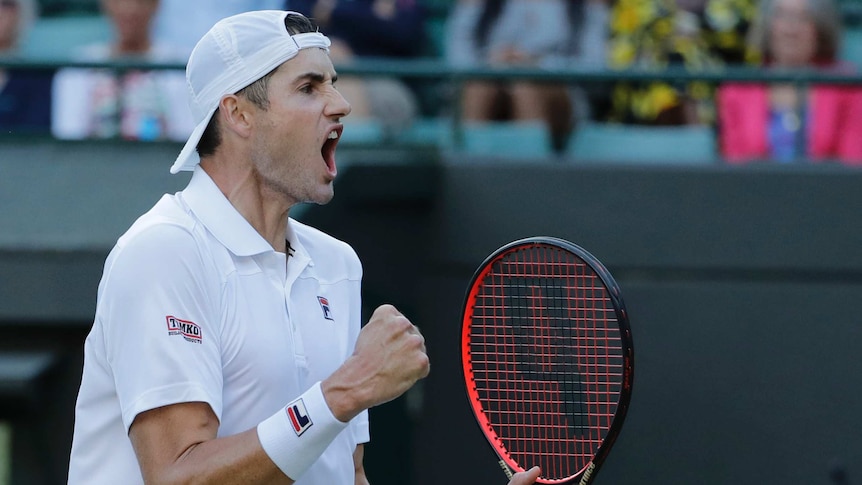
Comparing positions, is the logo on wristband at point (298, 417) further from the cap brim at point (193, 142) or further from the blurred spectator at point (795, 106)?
the blurred spectator at point (795, 106)

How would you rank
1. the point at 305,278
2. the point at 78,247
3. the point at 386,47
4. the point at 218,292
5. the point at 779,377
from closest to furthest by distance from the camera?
the point at 218,292 → the point at 305,278 → the point at 78,247 → the point at 779,377 → the point at 386,47

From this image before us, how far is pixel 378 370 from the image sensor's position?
2.31 metres

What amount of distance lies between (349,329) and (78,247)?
2.13 m

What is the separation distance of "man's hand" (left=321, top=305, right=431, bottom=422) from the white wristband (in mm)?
20

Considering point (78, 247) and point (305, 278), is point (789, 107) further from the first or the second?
point (305, 278)

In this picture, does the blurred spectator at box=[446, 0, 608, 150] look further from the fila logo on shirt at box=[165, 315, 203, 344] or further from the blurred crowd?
the fila logo on shirt at box=[165, 315, 203, 344]

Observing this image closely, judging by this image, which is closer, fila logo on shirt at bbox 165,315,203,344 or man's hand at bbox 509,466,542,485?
fila logo on shirt at bbox 165,315,203,344

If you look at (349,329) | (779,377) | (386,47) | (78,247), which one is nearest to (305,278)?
(349,329)

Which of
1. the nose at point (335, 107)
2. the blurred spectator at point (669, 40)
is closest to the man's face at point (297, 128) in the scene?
the nose at point (335, 107)

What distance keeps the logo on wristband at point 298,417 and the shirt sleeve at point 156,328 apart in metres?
0.14

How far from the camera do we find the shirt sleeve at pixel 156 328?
2.32 metres

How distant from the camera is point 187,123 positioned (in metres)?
5.27

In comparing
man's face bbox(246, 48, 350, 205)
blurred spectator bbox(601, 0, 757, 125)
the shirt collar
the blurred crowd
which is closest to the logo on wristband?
the shirt collar

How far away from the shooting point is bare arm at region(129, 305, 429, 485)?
2283mm
